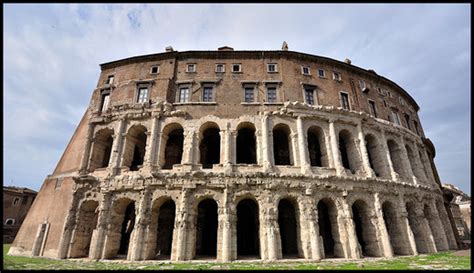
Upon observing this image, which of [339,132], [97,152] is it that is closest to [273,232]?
[339,132]

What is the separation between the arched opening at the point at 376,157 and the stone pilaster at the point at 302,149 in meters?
6.02

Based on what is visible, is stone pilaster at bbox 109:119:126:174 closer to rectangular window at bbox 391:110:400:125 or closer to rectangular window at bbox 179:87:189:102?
rectangular window at bbox 179:87:189:102

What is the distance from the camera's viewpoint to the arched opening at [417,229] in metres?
16.2

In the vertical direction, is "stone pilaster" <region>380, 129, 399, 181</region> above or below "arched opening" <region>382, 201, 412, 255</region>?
above

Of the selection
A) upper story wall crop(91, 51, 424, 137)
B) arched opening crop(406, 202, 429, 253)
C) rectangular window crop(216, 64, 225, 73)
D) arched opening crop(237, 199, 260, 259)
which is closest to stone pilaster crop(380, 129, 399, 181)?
upper story wall crop(91, 51, 424, 137)

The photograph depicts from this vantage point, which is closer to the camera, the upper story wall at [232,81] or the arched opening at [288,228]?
the arched opening at [288,228]

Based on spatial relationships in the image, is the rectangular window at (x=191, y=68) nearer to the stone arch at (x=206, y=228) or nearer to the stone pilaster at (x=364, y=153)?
the stone arch at (x=206, y=228)

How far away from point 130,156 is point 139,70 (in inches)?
274

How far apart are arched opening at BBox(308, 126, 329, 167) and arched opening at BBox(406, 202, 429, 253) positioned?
680 cm

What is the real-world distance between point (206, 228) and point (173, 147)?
6.06m

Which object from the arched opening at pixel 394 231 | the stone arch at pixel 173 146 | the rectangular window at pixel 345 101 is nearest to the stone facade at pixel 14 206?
the stone arch at pixel 173 146

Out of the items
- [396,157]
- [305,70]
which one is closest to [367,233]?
[396,157]

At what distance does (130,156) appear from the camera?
1648 cm

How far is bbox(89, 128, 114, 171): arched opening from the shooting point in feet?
54.4
